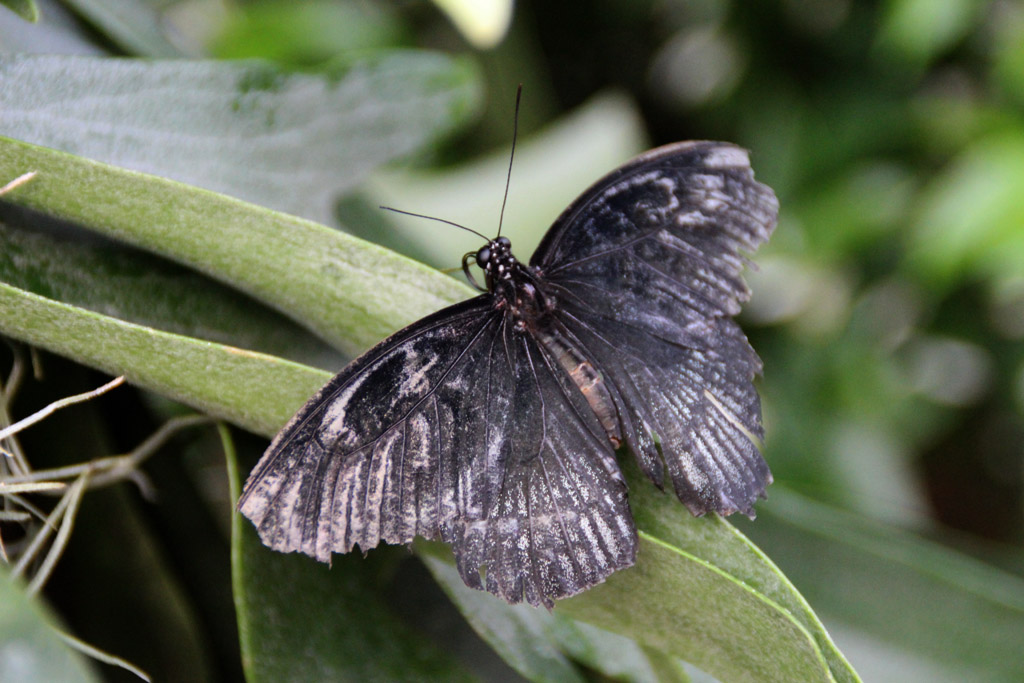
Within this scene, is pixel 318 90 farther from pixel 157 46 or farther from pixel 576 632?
pixel 576 632

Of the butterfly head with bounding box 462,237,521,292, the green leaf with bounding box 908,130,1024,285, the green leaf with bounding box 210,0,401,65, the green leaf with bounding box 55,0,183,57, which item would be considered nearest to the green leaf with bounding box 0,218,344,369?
the butterfly head with bounding box 462,237,521,292

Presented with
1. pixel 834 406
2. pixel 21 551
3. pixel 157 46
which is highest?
pixel 157 46

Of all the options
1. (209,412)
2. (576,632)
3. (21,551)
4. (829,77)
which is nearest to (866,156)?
(829,77)

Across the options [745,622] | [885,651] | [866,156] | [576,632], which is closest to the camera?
[745,622]

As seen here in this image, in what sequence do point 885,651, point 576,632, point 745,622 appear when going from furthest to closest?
point 885,651 < point 576,632 < point 745,622

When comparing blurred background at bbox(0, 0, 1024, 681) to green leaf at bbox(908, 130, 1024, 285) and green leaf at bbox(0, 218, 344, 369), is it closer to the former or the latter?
green leaf at bbox(908, 130, 1024, 285)

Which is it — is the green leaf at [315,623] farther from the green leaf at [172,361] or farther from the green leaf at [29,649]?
the green leaf at [29,649]
